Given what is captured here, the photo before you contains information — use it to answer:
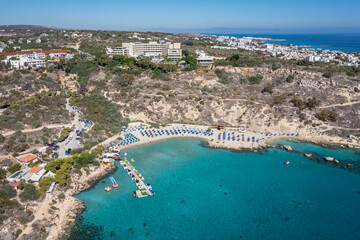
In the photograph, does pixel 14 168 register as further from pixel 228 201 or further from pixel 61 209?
pixel 228 201

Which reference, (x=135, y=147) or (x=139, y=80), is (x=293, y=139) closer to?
(x=135, y=147)

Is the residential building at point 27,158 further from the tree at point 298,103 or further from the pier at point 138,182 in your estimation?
the tree at point 298,103

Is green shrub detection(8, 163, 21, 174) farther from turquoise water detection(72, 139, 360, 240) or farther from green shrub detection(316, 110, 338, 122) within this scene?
green shrub detection(316, 110, 338, 122)

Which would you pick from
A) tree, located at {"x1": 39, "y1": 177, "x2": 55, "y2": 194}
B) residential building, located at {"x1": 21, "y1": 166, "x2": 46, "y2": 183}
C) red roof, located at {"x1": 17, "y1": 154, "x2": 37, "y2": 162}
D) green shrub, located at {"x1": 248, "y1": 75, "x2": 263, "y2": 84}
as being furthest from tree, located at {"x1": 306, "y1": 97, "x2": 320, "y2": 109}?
red roof, located at {"x1": 17, "y1": 154, "x2": 37, "y2": 162}

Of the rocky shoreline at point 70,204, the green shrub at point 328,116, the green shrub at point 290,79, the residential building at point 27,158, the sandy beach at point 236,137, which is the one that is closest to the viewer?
the rocky shoreline at point 70,204

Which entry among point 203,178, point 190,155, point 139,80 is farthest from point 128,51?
point 203,178

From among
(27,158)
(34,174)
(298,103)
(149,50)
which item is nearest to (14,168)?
(27,158)

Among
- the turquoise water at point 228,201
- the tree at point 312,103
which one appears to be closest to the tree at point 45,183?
the turquoise water at point 228,201
